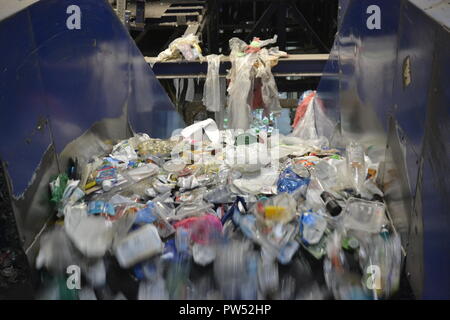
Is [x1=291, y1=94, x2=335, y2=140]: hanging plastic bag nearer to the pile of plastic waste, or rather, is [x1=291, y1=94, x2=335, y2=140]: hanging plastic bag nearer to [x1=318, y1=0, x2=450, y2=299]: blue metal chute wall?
[x1=318, y1=0, x2=450, y2=299]: blue metal chute wall

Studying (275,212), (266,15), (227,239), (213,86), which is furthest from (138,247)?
(266,15)

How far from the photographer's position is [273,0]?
8344mm

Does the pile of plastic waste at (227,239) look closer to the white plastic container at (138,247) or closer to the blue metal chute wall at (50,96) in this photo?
the white plastic container at (138,247)

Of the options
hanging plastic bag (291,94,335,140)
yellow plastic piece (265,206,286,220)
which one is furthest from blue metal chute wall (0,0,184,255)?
hanging plastic bag (291,94,335,140)

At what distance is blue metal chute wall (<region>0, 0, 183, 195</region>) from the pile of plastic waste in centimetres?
29

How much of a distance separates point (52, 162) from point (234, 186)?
0.91 m

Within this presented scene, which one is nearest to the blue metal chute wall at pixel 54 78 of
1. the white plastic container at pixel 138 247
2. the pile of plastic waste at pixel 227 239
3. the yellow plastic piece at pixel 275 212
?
the pile of plastic waste at pixel 227 239

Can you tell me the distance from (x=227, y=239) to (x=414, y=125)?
34.8 inches

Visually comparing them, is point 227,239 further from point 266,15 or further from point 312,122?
point 266,15

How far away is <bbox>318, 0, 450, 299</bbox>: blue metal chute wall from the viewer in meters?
1.34

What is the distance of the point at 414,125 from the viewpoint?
1.63 metres

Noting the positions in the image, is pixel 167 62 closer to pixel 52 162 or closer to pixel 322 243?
pixel 52 162

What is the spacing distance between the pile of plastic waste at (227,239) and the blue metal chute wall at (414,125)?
0.50 ft
